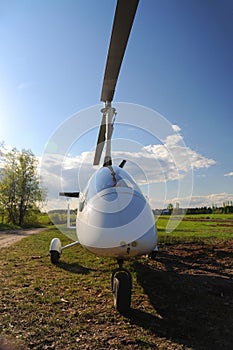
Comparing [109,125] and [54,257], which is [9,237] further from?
[109,125]

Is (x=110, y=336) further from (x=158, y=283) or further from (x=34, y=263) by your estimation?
→ (x=34, y=263)

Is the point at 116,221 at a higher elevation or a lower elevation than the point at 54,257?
higher

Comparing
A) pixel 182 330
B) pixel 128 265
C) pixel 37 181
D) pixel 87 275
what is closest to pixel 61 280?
pixel 87 275

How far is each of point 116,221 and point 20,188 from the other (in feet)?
106

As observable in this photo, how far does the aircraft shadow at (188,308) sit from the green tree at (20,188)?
1171 inches

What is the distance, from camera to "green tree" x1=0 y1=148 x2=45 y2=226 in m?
33.9

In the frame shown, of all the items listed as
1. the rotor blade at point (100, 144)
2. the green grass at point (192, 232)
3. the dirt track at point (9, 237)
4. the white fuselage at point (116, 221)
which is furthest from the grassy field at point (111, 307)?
the dirt track at point (9, 237)

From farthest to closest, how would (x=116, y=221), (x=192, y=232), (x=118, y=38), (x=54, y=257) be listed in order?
1. (x=192, y=232)
2. (x=54, y=257)
3. (x=116, y=221)
4. (x=118, y=38)

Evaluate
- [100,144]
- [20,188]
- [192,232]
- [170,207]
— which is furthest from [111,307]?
[20,188]

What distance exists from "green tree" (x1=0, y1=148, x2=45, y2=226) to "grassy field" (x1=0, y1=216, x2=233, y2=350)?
2763 centimetres

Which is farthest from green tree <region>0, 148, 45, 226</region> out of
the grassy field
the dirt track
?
the grassy field

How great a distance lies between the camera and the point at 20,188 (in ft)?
113

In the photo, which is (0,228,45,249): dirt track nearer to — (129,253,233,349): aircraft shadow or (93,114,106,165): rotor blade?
(93,114,106,165): rotor blade

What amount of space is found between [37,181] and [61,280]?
3030cm
